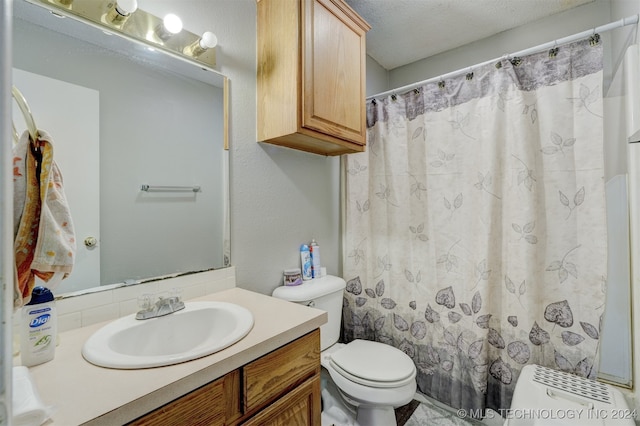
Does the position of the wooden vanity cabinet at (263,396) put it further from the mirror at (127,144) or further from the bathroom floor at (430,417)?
the bathroom floor at (430,417)

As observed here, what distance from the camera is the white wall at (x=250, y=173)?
50.7 inches

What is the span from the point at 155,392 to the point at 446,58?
97.1 inches

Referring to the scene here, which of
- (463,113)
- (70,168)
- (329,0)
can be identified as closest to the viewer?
(70,168)

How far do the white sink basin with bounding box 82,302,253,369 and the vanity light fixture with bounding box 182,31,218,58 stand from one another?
40.1 inches

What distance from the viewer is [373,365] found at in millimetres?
1413

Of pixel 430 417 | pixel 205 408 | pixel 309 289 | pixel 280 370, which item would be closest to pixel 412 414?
pixel 430 417

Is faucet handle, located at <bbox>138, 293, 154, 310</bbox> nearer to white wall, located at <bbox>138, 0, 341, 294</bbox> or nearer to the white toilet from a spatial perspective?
white wall, located at <bbox>138, 0, 341, 294</bbox>

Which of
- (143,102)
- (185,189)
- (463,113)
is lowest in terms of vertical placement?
(185,189)

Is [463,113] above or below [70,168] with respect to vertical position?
above

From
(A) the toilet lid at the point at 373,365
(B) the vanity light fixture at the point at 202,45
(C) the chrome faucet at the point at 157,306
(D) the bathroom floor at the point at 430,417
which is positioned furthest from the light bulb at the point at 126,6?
(D) the bathroom floor at the point at 430,417

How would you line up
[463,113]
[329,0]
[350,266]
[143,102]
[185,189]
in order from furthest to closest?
[350,266]
[463,113]
[329,0]
[185,189]
[143,102]

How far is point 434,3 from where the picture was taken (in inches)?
63.6

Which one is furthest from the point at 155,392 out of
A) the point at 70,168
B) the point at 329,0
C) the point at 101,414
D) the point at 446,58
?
the point at 446,58

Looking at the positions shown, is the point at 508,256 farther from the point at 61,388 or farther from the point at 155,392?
the point at 61,388
